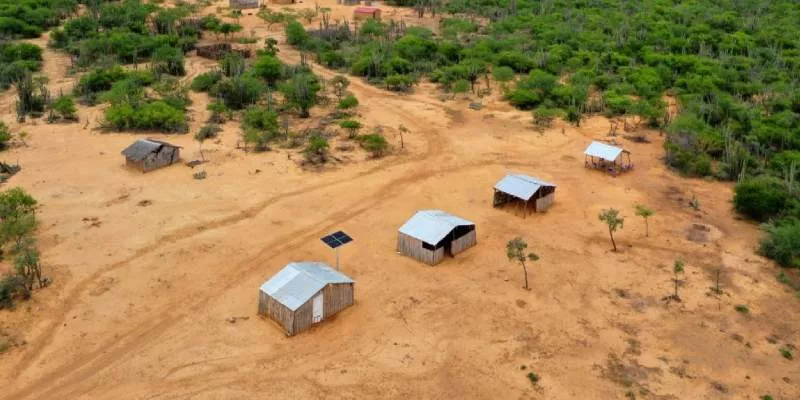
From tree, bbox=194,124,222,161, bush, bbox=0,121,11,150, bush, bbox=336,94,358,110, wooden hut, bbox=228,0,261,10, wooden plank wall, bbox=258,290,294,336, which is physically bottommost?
bush, bbox=0,121,11,150

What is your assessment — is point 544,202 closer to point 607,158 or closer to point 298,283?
point 607,158

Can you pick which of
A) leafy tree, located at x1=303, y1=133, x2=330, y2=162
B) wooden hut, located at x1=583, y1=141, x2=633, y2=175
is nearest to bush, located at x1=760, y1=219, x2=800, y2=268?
wooden hut, located at x1=583, y1=141, x2=633, y2=175

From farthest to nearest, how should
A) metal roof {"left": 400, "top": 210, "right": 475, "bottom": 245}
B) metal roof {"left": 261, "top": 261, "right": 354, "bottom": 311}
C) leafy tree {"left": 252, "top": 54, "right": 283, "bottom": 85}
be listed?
leafy tree {"left": 252, "top": 54, "right": 283, "bottom": 85}, metal roof {"left": 400, "top": 210, "right": 475, "bottom": 245}, metal roof {"left": 261, "top": 261, "right": 354, "bottom": 311}

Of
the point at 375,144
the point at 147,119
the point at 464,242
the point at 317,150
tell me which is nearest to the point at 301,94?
the point at 317,150

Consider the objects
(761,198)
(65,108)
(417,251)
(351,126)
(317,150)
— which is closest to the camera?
(417,251)

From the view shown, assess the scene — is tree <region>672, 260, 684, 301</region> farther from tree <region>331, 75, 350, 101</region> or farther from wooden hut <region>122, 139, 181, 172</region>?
tree <region>331, 75, 350, 101</region>

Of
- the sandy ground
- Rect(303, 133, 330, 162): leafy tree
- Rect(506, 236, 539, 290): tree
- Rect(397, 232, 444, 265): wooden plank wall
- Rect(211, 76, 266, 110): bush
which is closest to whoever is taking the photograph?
the sandy ground

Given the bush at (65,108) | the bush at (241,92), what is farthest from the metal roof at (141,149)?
the bush at (241,92)
